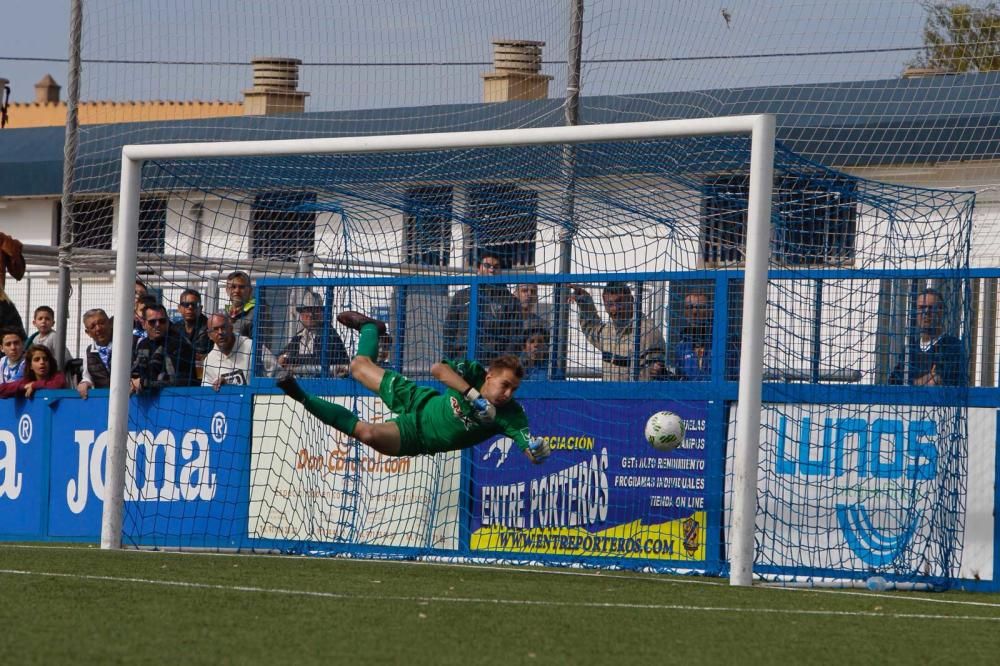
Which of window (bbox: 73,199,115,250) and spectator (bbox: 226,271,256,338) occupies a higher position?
window (bbox: 73,199,115,250)

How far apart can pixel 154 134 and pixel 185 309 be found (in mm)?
6965

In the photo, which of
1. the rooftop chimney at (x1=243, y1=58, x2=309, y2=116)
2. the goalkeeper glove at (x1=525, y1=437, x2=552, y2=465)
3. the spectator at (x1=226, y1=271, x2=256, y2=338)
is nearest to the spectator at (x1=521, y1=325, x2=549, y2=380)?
the goalkeeper glove at (x1=525, y1=437, x2=552, y2=465)

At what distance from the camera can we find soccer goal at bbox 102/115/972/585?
407 inches

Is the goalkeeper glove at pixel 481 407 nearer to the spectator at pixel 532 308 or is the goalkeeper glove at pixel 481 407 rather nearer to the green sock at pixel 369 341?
the green sock at pixel 369 341

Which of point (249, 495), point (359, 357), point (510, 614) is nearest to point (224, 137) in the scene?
point (249, 495)

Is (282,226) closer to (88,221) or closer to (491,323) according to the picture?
(88,221)

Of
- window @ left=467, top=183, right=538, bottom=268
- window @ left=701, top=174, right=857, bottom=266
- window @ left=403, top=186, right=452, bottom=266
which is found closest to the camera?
window @ left=701, top=174, right=857, bottom=266

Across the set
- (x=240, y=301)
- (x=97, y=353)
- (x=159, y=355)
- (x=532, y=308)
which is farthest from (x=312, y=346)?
(x=97, y=353)

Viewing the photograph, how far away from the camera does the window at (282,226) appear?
13.2 meters

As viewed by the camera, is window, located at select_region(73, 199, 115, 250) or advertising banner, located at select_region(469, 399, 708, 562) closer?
advertising banner, located at select_region(469, 399, 708, 562)

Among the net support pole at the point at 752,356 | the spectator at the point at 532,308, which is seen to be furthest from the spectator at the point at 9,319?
the net support pole at the point at 752,356

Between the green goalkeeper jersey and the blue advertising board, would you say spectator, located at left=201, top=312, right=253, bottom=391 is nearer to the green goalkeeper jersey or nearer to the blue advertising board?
the blue advertising board

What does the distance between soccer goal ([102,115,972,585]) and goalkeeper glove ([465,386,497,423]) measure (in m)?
1.53

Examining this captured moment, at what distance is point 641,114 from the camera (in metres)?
14.0
